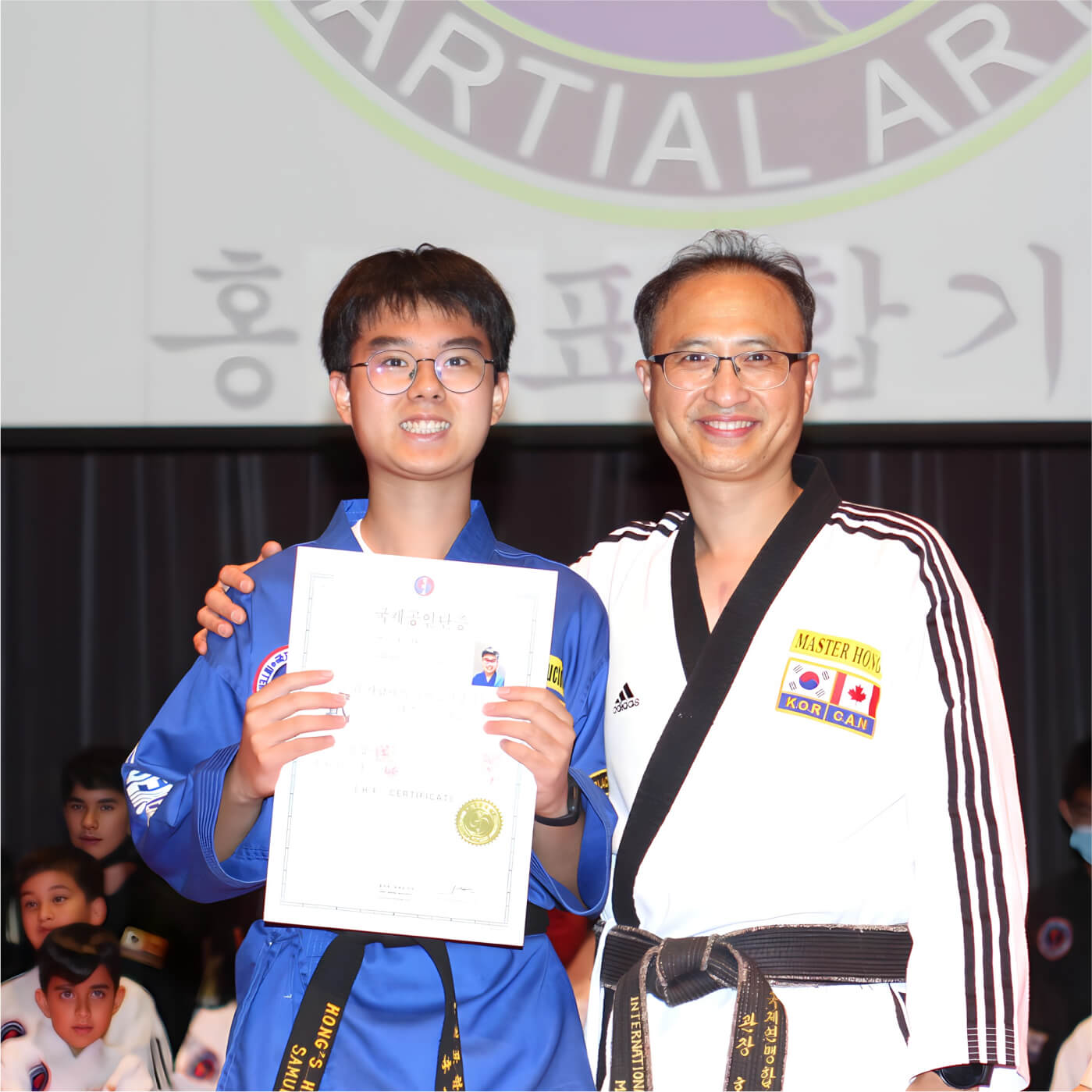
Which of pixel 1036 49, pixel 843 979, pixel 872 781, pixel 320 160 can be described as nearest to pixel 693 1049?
pixel 843 979

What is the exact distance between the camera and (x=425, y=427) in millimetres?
1602

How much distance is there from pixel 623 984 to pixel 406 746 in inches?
19.1

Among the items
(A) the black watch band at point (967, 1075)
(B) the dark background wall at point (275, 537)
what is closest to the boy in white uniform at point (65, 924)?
(B) the dark background wall at point (275, 537)

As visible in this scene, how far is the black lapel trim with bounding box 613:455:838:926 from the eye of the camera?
1649 millimetres

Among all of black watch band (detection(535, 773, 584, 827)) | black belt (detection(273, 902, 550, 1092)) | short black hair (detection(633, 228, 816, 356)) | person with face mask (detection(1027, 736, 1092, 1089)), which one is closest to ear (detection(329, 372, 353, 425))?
short black hair (detection(633, 228, 816, 356))

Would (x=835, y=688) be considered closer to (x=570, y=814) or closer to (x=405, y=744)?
(x=570, y=814)

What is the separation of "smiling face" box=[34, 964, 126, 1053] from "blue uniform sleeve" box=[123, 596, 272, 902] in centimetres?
156

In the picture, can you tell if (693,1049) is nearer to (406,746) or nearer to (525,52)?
(406,746)

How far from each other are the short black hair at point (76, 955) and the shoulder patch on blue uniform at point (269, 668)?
1732mm

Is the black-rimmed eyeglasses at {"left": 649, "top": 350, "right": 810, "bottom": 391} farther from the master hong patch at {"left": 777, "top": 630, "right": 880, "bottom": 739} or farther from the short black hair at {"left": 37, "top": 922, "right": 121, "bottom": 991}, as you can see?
the short black hair at {"left": 37, "top": 922, "right": 121, "bottom": 991}

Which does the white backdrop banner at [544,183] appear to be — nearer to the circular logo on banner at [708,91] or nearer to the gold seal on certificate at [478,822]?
the circular logo on banner at [708,91]

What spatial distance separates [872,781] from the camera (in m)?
1.62

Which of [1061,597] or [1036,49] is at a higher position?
[1036,49]

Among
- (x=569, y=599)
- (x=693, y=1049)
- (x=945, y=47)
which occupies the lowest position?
(x=693, y=1049)
